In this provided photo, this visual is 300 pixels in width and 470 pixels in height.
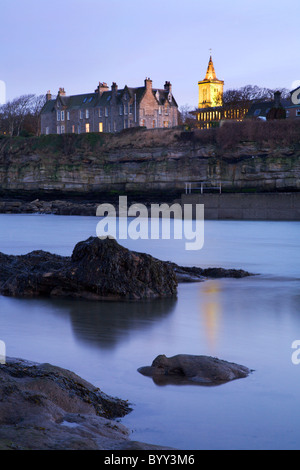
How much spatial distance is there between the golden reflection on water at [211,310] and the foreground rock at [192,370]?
74 cm

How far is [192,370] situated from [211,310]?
2.85 m

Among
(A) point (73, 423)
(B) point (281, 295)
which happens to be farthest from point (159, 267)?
(A) point (73, 423)

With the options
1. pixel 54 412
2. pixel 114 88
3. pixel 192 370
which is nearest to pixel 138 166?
pixel 114 88

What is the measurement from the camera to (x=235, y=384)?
150 inches

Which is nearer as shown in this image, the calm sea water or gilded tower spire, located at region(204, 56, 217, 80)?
the calm sea water

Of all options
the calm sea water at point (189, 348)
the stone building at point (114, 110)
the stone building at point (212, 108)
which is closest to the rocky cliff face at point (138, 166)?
the stone building at point (212, 108)

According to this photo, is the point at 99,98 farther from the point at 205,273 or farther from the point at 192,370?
the point at 192,370

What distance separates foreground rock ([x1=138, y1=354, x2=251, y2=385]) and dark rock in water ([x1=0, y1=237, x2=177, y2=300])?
295cm

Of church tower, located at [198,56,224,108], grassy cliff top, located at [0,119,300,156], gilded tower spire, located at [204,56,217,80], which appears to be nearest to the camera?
grassy cliff top, located at [0,119,300,156]

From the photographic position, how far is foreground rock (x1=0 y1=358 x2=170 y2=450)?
2.50 meters

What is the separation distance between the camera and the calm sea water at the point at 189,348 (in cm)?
312

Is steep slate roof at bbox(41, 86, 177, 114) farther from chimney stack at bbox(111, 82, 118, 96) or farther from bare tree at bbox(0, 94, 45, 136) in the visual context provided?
bare tree at bbox(0, 94, 45, 136)

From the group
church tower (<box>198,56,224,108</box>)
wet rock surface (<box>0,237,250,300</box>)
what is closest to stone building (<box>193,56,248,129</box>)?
church tower (<box>198,56,224,108</box>)

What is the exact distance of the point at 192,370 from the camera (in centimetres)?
401
